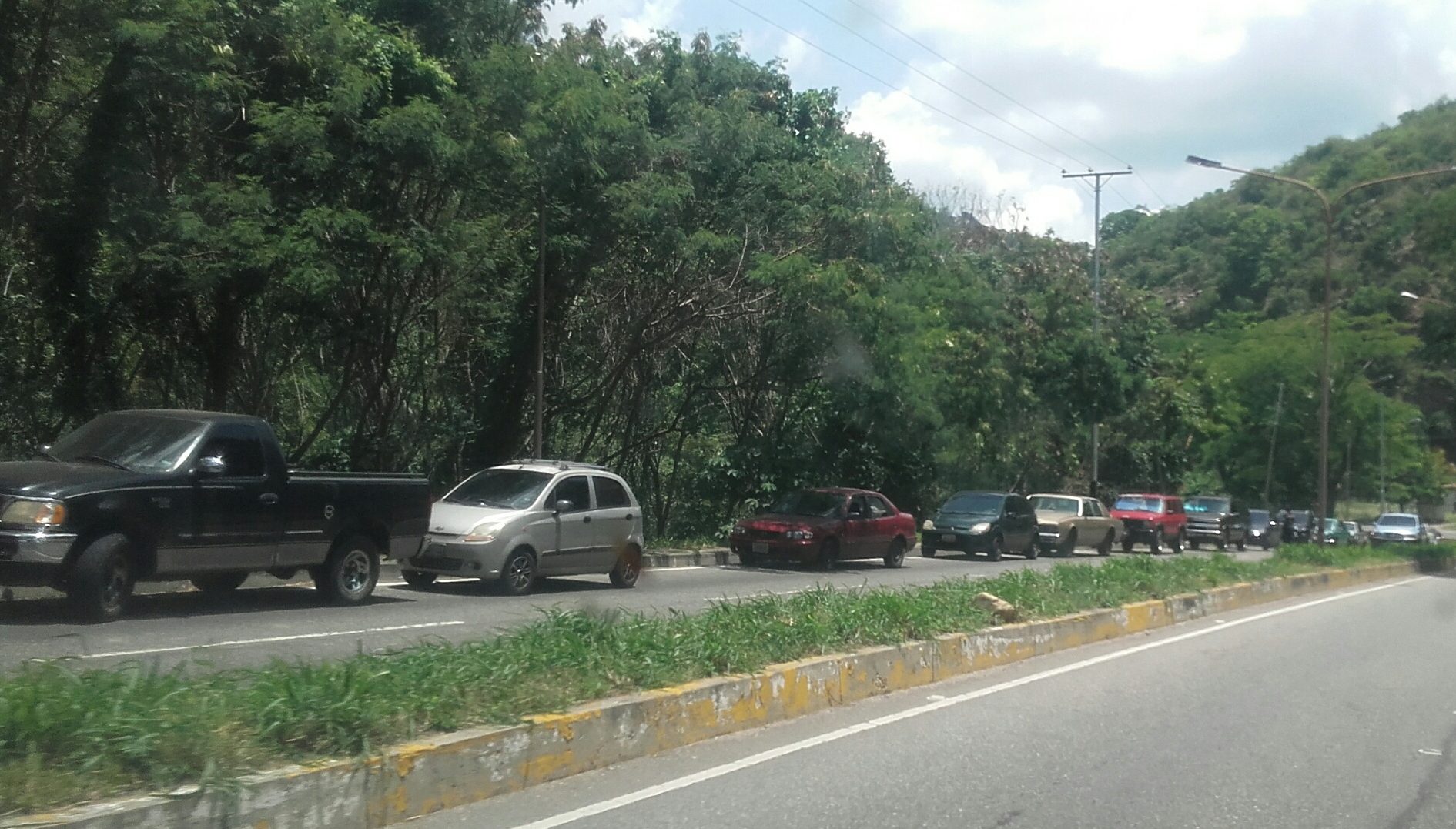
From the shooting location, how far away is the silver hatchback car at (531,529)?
51.7 ft

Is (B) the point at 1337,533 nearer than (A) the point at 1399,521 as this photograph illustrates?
Yes

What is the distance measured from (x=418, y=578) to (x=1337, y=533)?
47.2m

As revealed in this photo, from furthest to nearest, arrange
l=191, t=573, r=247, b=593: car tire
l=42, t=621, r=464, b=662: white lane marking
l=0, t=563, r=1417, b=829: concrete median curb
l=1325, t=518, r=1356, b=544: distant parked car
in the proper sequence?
1. l=1325, t=518, r=1356, b=544: distant parked car
2. l=191, t=573, r=247, b=593: car tire
3. l=42, t=621, r=464, b=662: white lane marking
4. l=0, t=563, r=1417, b=829: concrete median curb

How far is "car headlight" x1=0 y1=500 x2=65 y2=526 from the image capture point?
35.2ft

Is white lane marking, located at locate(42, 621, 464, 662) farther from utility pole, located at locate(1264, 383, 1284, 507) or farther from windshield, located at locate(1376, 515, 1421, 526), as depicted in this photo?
utility pole, located at locate(1264, 383, 1284, 507)

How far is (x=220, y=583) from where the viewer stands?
1375 centimetres

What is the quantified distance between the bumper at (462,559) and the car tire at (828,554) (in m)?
8.92

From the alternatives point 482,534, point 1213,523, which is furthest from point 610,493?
point 1213,523

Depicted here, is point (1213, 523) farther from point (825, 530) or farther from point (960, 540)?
point (825, 530)

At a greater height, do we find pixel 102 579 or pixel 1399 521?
pixel 102 579

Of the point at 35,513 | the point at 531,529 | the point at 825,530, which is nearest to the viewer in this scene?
the point at 35,513

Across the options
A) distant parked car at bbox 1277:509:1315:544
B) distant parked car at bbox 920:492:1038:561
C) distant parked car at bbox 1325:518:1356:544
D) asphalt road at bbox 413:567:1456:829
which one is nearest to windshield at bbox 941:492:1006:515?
distant parked car at bbox 920:492:1038:561

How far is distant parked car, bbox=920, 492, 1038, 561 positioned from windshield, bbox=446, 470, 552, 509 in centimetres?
1432

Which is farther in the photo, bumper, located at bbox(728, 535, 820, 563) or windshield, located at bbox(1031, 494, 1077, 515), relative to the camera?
windshield, located at bbox(1031, 494, 1077, 515)
